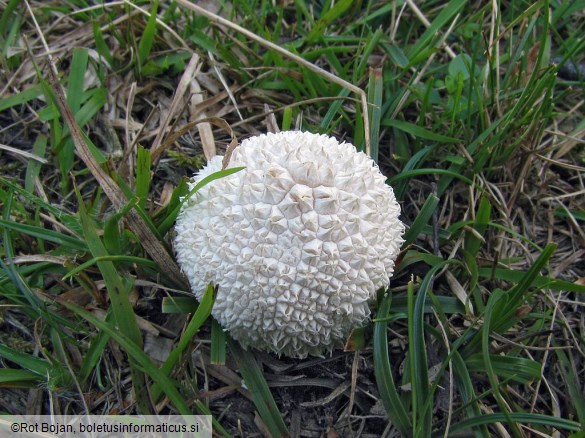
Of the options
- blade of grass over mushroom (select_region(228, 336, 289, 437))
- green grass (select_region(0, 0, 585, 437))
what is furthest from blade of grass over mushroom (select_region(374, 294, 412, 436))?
blade of grass over mushroom (select_region(228, 336, 289, 437))

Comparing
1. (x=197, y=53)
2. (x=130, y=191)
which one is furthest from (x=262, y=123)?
(x=130, y=191)

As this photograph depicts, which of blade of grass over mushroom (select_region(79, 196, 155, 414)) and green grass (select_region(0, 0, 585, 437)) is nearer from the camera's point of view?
blade of grass over mushroom (select_region(79, 196, 155, 414))

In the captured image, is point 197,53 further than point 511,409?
Yes

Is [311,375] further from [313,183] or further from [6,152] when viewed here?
[6,152]

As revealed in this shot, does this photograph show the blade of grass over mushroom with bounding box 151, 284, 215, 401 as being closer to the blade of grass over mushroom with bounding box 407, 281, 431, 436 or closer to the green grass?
the green grass

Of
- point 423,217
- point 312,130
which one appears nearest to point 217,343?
point 423,217

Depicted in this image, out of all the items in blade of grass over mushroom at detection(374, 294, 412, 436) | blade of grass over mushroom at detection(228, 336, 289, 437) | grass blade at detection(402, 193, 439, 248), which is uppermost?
grass blade at detection(402, 193, 439, 248)
